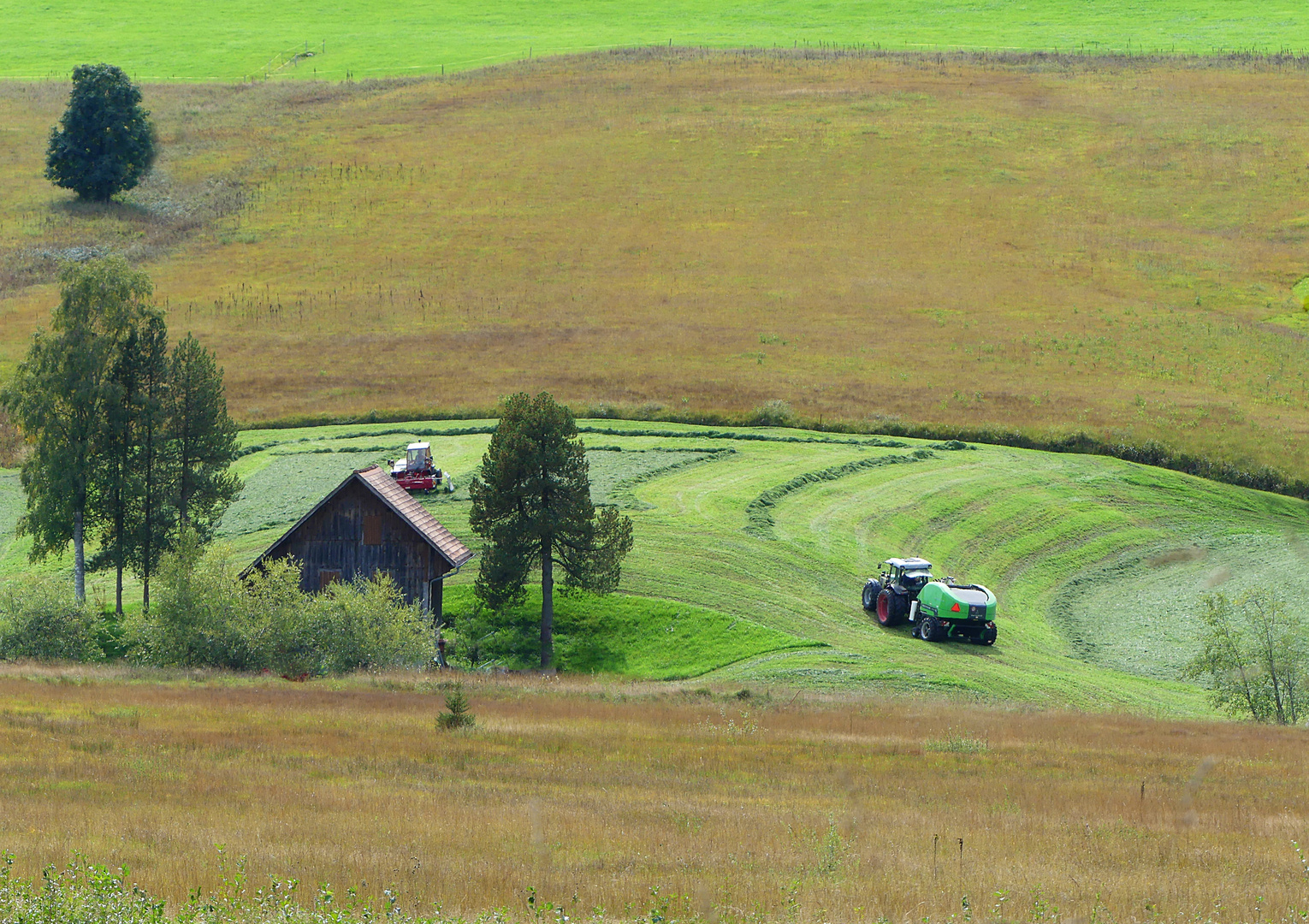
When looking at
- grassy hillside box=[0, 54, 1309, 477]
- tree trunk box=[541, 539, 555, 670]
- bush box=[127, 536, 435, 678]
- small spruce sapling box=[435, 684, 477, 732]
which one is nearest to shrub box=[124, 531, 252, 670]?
bush box=[127, 536, 435, 678]

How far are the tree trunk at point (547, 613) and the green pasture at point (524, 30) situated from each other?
401ft

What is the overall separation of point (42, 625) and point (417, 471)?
2105 centimetres

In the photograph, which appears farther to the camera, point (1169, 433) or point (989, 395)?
point (989, 395)

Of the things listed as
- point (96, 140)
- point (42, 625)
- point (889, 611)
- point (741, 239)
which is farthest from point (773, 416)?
point (96, 140)

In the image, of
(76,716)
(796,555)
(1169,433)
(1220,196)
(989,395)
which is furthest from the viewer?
(1220,196)

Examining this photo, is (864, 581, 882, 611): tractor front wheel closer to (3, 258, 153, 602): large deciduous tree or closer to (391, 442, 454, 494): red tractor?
(391, 442, 454, 494): red tractor

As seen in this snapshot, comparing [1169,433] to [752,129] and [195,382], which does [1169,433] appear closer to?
[195,382]

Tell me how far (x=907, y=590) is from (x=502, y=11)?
162 m

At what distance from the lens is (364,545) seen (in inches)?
2008

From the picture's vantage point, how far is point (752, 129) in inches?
5162

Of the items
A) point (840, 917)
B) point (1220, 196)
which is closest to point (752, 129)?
point (1220, 196)

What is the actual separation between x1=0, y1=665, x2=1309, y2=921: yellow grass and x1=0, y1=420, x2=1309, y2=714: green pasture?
8427 millimetres

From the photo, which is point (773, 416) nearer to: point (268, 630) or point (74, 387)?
point (74, 387)

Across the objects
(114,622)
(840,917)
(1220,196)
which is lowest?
(114,622)
